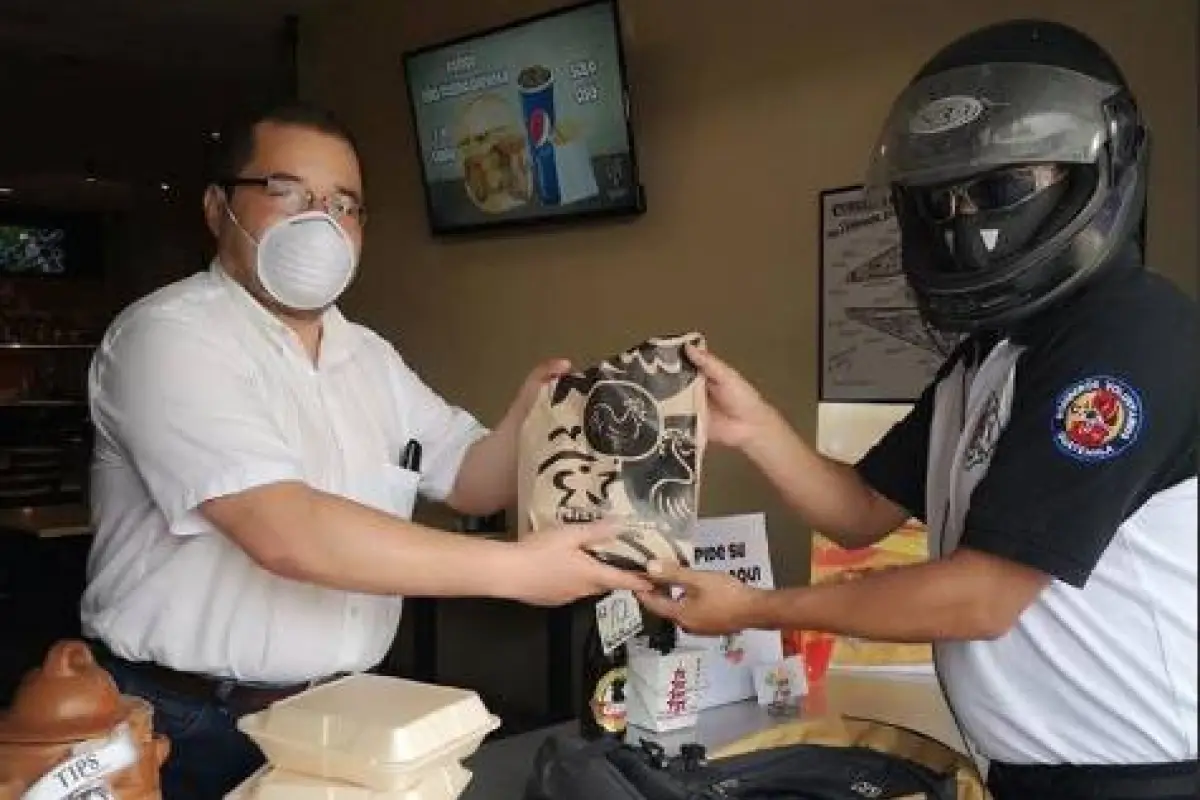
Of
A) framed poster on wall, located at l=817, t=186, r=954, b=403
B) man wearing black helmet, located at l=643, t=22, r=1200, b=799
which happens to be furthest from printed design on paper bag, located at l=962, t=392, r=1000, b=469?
framed poster on wall, located at l=817, t=186, r=954, b=403

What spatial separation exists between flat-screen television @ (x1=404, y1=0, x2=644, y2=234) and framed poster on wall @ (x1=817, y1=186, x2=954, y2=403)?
0.65 m

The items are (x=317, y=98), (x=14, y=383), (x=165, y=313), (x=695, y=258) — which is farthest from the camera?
(x=14, y=383)

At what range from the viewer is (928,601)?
4.15ft

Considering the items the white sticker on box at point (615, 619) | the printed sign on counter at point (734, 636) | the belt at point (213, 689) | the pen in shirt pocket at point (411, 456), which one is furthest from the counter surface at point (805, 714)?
the pen in shirt pocket at point (411, 456)

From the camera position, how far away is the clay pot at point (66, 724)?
95 centimetres

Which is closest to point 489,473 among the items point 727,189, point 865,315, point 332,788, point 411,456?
point 411,456

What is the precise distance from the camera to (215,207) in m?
1.75

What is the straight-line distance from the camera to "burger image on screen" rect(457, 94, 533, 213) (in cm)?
366

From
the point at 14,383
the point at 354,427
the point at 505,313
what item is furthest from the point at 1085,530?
the point at 14,383

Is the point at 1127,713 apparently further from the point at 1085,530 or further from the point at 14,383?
the point at 14,383

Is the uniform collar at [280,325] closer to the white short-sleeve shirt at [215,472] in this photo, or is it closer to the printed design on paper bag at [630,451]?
the white short-sleeve shirt at [215,472]

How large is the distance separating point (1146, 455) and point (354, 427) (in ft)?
3.49

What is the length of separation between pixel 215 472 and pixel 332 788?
0.50 meters

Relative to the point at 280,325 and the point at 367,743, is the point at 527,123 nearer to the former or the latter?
the point at 280,325
